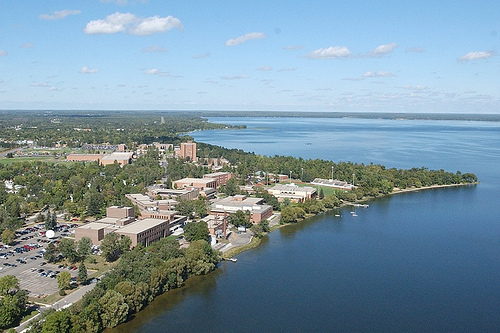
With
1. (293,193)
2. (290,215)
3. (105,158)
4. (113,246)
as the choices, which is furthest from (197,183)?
(105,158)

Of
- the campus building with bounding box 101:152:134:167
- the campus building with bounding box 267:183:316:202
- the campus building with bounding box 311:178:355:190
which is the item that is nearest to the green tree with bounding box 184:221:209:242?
the campus building with bounding box 267:183:316:202

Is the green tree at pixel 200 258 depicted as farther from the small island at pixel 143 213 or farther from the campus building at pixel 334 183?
the campus building at pixel 334 183

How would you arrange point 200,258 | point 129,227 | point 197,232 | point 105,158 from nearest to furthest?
point 200,258 < point 197,232 < point 129,227 < point 105,158

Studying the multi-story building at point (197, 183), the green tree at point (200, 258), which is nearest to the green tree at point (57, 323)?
the green tree at point (200, 258)

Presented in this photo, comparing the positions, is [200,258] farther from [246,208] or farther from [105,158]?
[105,158]

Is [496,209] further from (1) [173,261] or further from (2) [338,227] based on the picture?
(1) [173,261]

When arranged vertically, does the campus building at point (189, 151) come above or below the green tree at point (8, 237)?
above
